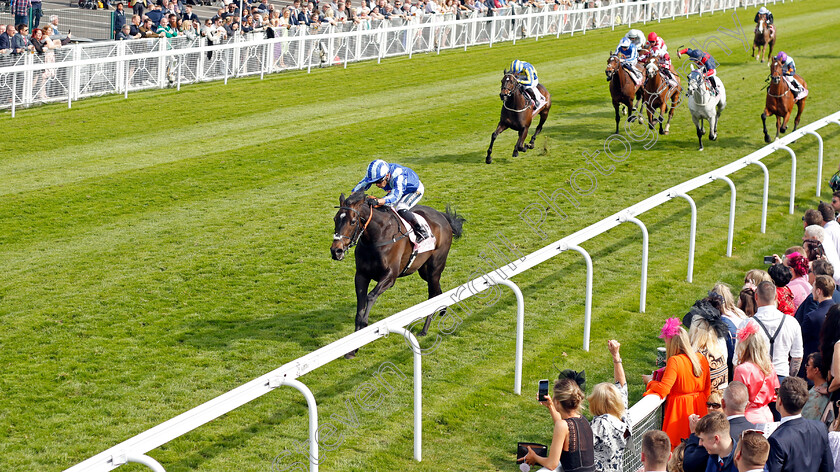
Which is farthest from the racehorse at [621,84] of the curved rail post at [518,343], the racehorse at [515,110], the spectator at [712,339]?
the spectator at [712,339]

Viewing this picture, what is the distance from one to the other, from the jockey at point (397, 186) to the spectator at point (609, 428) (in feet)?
9.23

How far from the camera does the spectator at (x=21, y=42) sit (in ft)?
50.0

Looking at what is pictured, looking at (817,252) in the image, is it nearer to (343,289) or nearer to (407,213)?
(407,213)

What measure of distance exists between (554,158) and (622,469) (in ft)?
29.8

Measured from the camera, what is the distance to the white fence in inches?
596

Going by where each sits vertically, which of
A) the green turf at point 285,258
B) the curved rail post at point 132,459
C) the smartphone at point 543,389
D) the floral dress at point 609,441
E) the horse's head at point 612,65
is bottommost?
the green turf at point 285,258

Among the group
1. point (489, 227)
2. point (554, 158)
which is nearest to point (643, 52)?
point (554, 158)

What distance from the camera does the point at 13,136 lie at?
13461 millimetres

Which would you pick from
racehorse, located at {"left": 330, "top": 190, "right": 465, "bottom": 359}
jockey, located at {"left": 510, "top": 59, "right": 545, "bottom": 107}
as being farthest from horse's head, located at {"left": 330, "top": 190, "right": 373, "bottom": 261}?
jockey, located at {"left": 510, "top": 59, "right": 545, "bottom": 107}

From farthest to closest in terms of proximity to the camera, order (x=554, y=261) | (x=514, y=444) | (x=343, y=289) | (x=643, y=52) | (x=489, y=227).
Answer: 1. (x=643, y=52)
2. (x=489, y=227)
3. (x=554, y=261)
4. (x=343, y=289)
5. (x=514, y=444)

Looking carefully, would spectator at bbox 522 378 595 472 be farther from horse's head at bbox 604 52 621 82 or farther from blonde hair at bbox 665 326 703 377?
horse's head at bbox 604 52 621 82

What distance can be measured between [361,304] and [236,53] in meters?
12.3

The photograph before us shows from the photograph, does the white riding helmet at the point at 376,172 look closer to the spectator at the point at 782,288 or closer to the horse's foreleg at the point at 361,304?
the horse's foreleg at the point at 361,304

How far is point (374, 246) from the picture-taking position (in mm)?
6996
